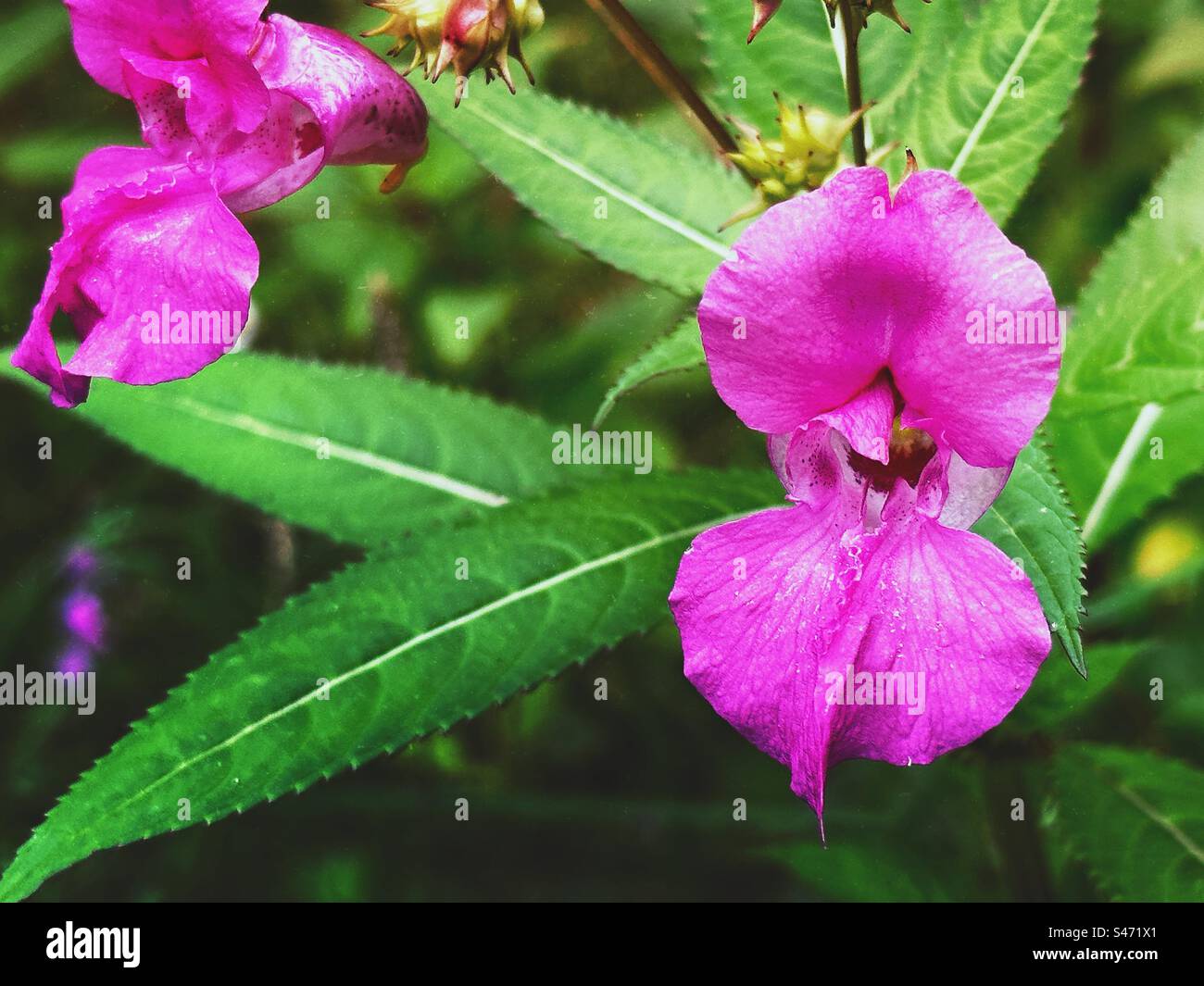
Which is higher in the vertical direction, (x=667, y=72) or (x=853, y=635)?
(x=667, y=72)

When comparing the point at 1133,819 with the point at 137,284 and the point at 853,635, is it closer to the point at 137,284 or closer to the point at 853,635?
the point at 853,635

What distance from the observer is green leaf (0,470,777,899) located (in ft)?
3.92

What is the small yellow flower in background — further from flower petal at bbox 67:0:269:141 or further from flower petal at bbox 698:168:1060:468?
flower petal at bbox 67:0:269:141

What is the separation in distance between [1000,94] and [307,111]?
2.63ft

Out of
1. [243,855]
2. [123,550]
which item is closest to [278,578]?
[123,550]

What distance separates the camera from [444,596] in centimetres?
138

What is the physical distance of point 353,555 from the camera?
2.29m

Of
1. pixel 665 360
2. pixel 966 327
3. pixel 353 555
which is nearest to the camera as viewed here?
pixel 966 327

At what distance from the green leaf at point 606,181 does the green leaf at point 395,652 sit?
29cm

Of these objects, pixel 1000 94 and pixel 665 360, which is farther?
pixel 1000 94

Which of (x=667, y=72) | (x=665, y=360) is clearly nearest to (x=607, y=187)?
(x=667, y=72)

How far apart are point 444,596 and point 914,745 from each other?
58 centimetres

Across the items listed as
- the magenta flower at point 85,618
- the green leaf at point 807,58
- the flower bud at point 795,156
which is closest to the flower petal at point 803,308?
the flower bud at point 795,156

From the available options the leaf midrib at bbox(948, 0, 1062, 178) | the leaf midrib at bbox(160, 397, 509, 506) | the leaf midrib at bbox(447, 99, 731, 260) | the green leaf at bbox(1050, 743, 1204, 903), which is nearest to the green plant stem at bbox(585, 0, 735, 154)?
the leaf midrib at bbox(447, 99, 731, 260)
